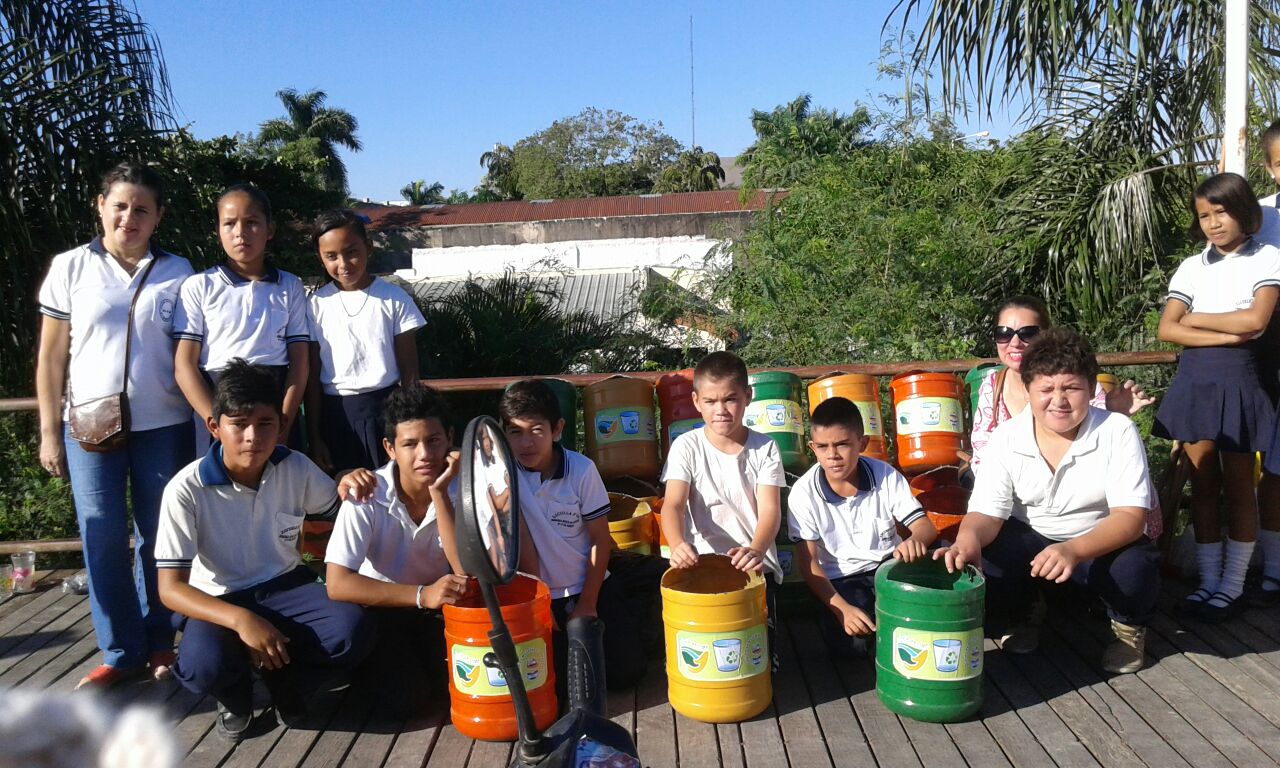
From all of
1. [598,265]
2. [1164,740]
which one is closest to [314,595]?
[1164,740]

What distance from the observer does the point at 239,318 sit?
3.91 metres

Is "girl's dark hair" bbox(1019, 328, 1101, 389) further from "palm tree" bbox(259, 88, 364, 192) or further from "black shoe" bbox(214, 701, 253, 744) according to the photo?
"palm tree" bbox(259, 88, 364, 192)

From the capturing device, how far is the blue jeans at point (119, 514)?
12.4 ft

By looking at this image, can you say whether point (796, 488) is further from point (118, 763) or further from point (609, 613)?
point (118, 763)

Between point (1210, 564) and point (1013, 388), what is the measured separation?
1.10 meters

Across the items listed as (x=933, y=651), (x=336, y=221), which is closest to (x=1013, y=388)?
(x=933, y=651)

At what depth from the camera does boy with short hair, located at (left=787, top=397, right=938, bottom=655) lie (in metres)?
3.80

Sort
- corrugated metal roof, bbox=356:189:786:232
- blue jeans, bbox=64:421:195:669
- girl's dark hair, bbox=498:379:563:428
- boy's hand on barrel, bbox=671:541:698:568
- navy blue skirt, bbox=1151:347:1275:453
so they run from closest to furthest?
boy's hand on barrel, bbox=671:541:698:568
girl's dark hair, bbox=498:379:563:428
blue jeans, bbox=64:421:195:669
navy blue skirt, bbox=1151:347:1275:453
corrugated metal roof, bbox=356:189:786:232

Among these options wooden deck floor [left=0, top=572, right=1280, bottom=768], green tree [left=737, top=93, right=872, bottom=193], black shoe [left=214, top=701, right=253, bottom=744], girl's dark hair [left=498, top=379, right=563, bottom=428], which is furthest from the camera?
green tree [left=737, top=93, right=872, bottom=193]

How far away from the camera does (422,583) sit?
144 inches

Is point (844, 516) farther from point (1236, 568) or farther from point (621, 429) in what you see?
point (1236, 568)

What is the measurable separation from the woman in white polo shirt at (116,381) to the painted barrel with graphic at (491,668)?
1.36 meters

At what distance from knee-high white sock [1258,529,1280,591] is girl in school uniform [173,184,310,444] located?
4.02 metres

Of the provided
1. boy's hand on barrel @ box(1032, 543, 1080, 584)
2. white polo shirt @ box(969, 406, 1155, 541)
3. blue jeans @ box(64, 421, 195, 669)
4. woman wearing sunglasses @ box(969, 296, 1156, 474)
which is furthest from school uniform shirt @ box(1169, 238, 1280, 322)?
blue jeans @ box(64, 421, 195, 669)
